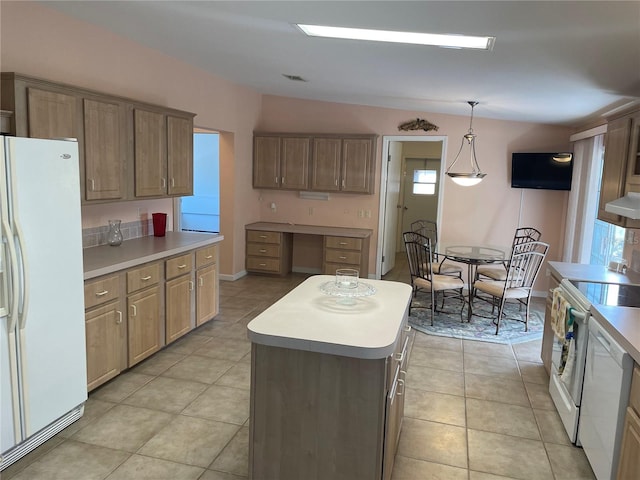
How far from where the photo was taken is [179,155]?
4.41m

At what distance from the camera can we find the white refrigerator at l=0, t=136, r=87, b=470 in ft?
7.64

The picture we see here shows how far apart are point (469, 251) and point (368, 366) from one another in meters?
3.87

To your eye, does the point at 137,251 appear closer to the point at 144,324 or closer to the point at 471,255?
the point at 144,324

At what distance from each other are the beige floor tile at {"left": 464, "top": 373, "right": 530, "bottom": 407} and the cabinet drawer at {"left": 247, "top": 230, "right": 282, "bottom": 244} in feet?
11.9

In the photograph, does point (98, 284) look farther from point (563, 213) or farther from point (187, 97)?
point (563, 213)

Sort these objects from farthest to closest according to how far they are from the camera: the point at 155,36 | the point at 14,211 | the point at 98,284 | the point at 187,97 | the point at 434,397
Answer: the point at 187,97, the point at 155,36, the point at 434,397, the point at 98,284, the point at 14,211

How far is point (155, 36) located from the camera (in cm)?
394

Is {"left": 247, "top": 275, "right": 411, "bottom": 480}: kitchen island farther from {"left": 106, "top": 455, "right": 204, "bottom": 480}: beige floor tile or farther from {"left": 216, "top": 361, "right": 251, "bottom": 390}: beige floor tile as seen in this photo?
{"left": 216, "top": 361, "right": 251, "bottom": 390}: beige floor tile

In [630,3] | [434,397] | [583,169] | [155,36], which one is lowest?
[434,397]

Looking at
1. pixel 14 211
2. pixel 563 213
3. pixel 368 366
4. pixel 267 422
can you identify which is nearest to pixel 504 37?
pixel 368 366

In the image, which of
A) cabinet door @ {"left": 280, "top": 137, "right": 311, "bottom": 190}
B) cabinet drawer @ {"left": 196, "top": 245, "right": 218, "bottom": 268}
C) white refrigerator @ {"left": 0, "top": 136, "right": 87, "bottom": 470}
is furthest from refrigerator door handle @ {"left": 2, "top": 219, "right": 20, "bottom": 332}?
cabinet door @ {"left": 280, "top": 137, "right": 311, "bottom": 190}

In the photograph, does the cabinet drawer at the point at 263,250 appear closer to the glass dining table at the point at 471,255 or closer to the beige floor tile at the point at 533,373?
the glass dining table at the point at 471,255

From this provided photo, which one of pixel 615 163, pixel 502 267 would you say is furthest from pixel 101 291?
pixel 502 267

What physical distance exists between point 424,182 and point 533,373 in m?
5.75
